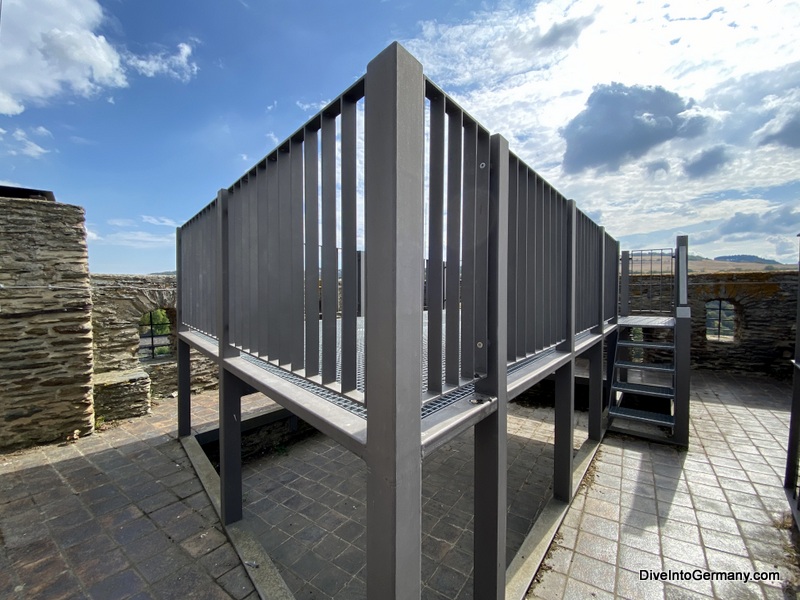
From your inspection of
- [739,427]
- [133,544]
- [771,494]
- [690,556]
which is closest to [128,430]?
[133,544]

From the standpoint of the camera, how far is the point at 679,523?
252 centimetres

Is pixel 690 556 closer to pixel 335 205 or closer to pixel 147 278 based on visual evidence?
pixel 335 205

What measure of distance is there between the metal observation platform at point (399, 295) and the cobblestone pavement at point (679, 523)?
49 centimetres

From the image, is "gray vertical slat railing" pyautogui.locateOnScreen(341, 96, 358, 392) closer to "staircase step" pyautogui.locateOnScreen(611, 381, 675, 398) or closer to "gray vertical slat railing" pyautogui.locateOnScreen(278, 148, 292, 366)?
"gray vertical slat railing" pyautogui.locateOnScreen(278, 148, 292, 366)

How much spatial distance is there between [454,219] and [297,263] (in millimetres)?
785

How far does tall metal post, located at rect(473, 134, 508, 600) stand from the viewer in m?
1.48

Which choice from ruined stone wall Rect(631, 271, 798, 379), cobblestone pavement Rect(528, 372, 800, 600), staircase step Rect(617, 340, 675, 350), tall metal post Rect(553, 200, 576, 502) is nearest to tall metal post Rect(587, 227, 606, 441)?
cobblestone pavement Rect(528, 372, 800, 600)

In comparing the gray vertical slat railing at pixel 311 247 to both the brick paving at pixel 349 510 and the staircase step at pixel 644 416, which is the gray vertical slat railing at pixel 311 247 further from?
the staircase step at pixel 644 416

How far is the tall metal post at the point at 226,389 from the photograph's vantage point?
8.23ft

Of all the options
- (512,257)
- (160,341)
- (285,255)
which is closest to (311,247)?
(285,255)

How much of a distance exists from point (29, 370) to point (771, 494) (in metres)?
7.70

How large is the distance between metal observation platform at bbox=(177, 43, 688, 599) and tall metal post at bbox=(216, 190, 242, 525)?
11mm

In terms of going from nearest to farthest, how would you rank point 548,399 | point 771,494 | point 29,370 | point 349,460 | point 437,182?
point 437,182, point 771,494, point 29,370, point 349,460, point 548,399

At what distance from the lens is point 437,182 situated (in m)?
1.28
